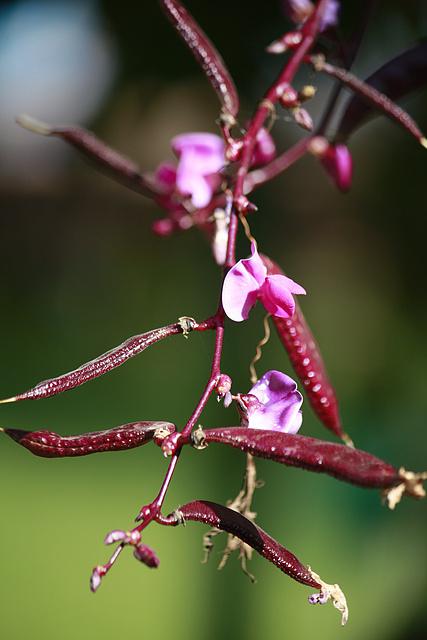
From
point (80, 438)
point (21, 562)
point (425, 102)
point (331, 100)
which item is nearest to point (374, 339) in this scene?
point (425, 102)

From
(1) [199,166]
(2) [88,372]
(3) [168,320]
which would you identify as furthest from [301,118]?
(3) [168,320]

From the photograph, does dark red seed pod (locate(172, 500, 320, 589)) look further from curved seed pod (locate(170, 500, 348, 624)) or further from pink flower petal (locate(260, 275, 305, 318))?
pink flower petal (locate(260, 275, 305, 318))

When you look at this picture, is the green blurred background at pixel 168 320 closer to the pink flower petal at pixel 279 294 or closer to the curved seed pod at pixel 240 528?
Result: the pink flower petal at pixel 279 294

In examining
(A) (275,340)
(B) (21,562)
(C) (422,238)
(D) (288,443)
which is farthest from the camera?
(C) (422,238)

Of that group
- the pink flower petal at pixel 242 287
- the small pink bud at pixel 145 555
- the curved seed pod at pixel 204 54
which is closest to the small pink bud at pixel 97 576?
the small pink bud at pixel 145 555

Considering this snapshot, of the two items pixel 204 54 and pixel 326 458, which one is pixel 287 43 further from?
pixel 326 458

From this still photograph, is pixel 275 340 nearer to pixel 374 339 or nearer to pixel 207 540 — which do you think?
pixel 374 339
